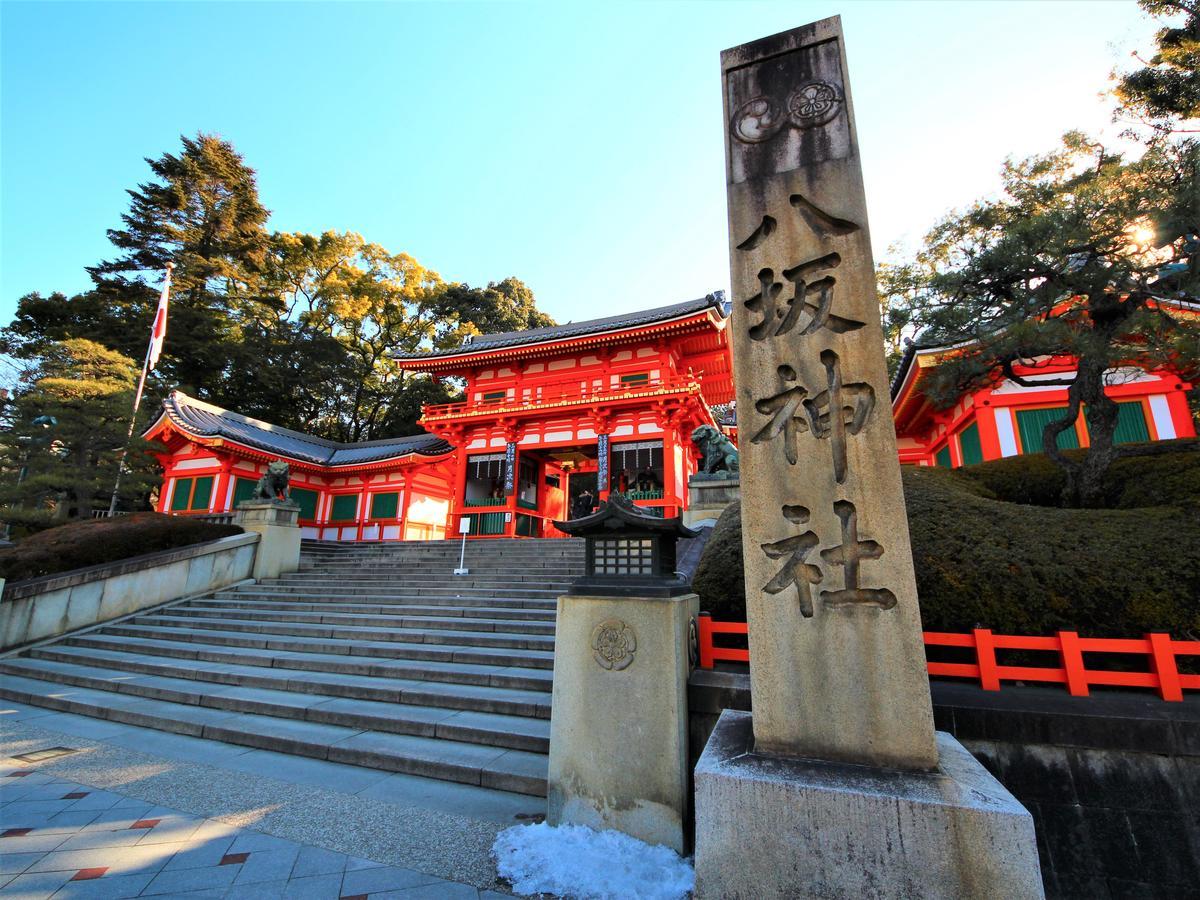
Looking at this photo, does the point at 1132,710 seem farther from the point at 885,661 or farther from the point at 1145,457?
the point at 1145,457

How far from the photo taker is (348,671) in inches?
228

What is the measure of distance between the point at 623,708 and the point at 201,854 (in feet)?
7.96

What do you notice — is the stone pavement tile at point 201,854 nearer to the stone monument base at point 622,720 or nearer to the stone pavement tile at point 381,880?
the stone pavement tile at point 381,880

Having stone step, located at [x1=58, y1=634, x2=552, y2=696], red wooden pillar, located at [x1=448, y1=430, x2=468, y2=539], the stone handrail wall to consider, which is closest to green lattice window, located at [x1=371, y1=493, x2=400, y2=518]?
red wooden pillar, located at [x1=448, y1=430, x2=468, y2=539]

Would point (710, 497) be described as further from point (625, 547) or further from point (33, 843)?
point (33, 843)

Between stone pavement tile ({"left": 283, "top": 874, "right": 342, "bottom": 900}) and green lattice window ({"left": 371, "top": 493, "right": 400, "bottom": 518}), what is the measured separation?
58.2ft

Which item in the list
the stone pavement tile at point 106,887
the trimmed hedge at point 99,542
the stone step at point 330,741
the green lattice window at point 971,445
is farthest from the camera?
the green lattice window at point 971,445

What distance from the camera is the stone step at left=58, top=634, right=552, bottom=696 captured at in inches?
→ 190

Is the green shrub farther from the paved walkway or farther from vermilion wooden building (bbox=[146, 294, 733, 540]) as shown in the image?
vermilion wooden building (bbox=[146, 294, 733, 540])

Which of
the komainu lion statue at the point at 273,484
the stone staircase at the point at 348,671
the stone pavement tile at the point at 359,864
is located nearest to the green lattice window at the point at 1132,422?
the stone staircase at the point at 348,671

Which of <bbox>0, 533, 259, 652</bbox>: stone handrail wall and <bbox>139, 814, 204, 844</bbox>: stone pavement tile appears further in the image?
<bbox>0, 533, 259, 652</bbox>: stone handrail wall

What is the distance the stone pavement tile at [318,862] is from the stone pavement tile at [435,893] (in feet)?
1.29

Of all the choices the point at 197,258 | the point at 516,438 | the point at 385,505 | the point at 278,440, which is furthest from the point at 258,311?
the point at 516,438

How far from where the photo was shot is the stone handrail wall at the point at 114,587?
7293 mm
